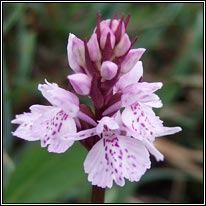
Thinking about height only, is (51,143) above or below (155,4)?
below

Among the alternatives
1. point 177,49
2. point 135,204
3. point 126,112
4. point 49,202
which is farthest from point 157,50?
point 126,112

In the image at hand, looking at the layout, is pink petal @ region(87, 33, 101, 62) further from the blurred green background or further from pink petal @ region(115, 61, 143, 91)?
the blurred green background

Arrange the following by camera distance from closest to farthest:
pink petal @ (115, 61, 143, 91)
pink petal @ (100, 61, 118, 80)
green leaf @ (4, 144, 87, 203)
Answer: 1. pink petal @ (100, 61, 118, 80)
2. pink petal @ (115, 61, 143, 91)
3. green leaf @ (4, 144, 87, 203)

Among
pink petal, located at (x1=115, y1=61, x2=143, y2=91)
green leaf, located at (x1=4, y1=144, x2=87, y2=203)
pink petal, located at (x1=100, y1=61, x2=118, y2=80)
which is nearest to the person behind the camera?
pink petal, located at (x1=100, y1=61, x2=118, y2=80)

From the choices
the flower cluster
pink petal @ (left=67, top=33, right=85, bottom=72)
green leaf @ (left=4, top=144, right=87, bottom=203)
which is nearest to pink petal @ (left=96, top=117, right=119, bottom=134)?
the flower cluster

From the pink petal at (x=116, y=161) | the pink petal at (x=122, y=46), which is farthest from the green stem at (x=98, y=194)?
the pink petal at (x=122, y=46)

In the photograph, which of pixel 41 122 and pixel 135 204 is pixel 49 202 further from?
pixel 41 122

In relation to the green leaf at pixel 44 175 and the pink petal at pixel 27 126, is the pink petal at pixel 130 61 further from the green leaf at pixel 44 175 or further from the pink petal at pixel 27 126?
the green leaf at pixel 44 175
